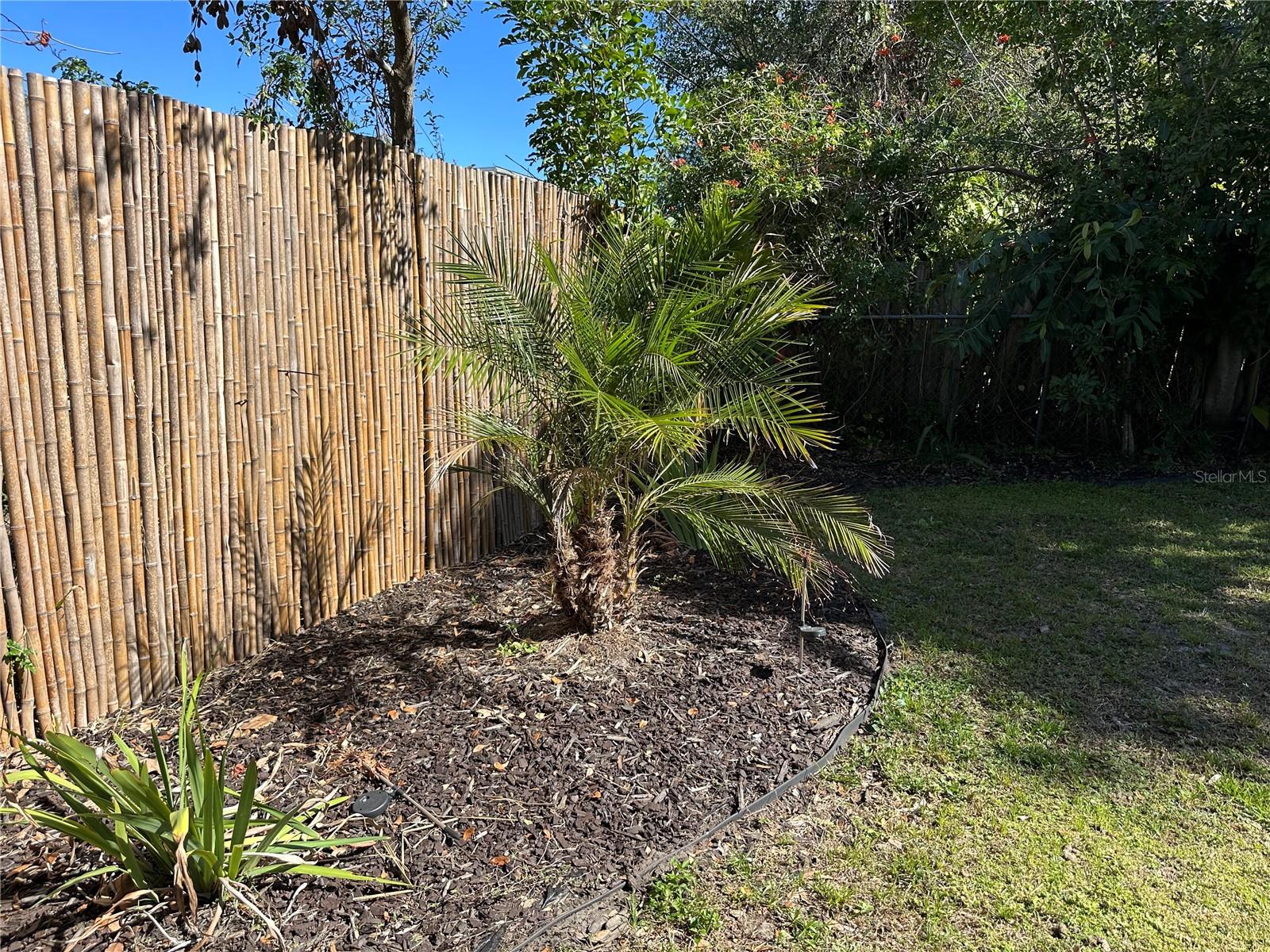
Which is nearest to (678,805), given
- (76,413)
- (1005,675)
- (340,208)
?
(1005,675)

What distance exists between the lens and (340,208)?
13.6 feet

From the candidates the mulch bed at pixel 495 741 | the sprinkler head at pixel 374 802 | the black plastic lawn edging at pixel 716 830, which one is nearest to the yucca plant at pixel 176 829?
the mulch bed at pixel 495 741

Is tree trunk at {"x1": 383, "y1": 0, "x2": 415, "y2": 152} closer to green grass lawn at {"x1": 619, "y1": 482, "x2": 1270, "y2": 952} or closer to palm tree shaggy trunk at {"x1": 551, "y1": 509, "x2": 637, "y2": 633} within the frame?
palm tree shaggy trunk at {"x1": 551, "y1": 509, "x2": 637, "y2": 633}

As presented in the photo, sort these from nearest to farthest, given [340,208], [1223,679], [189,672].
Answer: [189,672] → [1223,679] → [340,208]

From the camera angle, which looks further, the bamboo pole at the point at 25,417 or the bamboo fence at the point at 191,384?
the bamboo fence at the point at 191,384

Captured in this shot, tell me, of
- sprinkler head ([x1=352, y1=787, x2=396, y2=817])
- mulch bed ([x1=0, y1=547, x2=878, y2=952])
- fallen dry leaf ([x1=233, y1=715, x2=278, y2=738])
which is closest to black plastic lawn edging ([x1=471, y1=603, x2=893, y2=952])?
mulch bed ([x1=0, y1=547, x2=878, y2=952])

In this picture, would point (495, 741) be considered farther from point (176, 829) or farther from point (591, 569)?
point (176, 829)

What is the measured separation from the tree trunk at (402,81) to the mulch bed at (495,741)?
270 centimetres

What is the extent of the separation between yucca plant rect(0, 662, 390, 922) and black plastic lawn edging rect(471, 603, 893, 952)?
474 millimetres

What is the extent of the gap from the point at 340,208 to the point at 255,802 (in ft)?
8.69

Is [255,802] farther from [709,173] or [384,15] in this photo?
[709,173]

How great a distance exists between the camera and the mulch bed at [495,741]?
2.47 m

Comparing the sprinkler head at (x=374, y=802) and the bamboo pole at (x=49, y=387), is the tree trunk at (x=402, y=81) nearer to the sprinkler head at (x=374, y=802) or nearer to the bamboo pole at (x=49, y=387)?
the bamboo pole at (x=49, y=387)

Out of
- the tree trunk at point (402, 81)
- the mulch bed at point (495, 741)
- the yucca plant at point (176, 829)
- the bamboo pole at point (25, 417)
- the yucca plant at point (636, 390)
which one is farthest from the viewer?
the tree trunk at point (402, 81)
